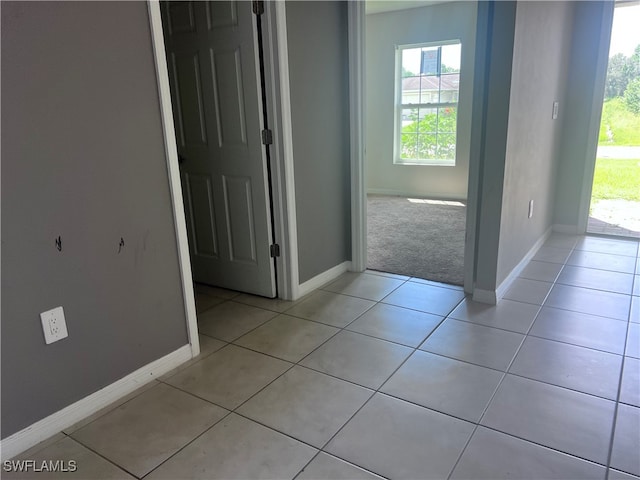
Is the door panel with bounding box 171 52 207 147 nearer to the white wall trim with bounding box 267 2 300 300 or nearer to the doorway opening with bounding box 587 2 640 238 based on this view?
the white wall trim with bounding box 267 2 300 300

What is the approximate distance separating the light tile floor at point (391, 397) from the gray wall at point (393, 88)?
11.0 feet

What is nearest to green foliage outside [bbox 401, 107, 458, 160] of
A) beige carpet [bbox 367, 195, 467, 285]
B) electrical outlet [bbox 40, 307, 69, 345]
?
beige carpet [bbox 367, 195, 467, 285]

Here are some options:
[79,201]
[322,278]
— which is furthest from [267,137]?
[79,201]

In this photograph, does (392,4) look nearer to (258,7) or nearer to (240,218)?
(258,7)

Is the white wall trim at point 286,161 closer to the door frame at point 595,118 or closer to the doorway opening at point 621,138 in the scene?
the door frame at point 595,118

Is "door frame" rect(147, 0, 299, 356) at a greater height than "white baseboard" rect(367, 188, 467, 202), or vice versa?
"door frame" rect(147, 0, 299, 356)

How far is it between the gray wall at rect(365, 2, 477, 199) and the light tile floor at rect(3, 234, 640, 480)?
11.0 ft

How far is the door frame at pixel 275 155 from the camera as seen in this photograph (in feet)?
6.29

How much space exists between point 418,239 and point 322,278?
137 cm

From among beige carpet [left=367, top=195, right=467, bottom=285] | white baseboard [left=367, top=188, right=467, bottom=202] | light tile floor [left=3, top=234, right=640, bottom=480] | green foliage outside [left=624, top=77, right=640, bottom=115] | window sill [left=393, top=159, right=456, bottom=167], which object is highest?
green foliage outside [left=624, top=77, right=640, bottom=115]

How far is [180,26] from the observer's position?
2744mm

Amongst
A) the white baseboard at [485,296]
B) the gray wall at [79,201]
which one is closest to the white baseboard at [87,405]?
the gray wall at [79,201]

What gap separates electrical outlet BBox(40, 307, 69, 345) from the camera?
162cm

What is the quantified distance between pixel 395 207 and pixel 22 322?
4559 millimetres
